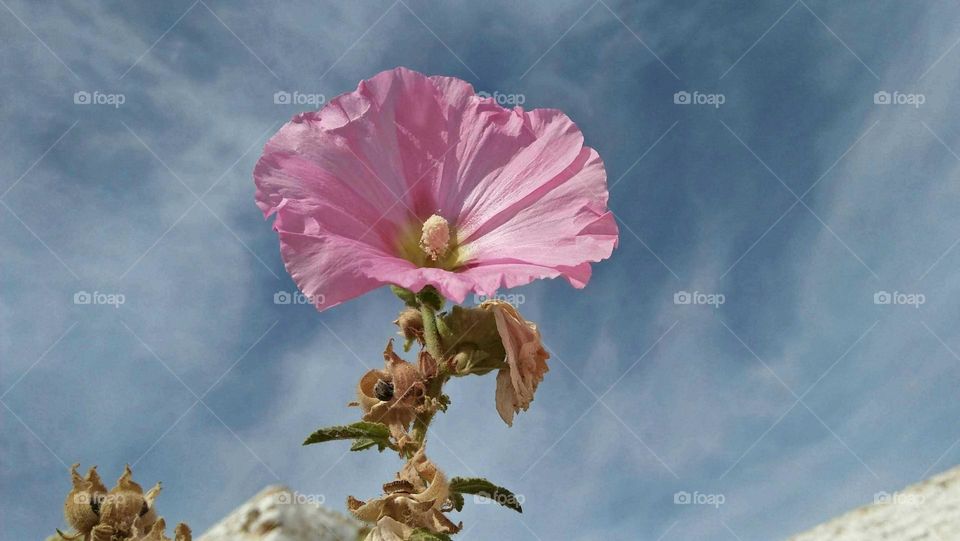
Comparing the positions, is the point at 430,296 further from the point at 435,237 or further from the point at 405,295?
the point at 435,237

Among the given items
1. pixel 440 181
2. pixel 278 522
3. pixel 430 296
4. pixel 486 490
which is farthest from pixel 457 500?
pixel 278 522

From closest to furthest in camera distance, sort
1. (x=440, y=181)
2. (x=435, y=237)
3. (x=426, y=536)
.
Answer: (x=426, y=536) < (x=435, y=237) < (x=440, y=181)

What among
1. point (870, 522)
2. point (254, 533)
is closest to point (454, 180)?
point (254, 533)

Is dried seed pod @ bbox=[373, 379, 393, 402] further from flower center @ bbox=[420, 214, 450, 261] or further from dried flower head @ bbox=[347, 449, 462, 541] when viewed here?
flower center @ bbox=[420, 214, 450, 261]

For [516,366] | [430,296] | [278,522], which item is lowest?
[516,366]

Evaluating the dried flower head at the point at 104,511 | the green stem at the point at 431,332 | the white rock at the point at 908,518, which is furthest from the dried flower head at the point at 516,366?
the white rock at the point at 908,518

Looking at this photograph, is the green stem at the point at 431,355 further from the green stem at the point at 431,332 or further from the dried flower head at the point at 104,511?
the dried flower head at the point at 104,511
